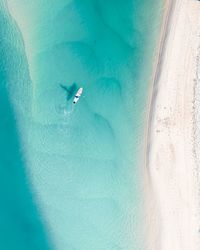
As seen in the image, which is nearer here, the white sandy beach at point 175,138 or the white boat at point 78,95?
the white sandy beach at point 175,138

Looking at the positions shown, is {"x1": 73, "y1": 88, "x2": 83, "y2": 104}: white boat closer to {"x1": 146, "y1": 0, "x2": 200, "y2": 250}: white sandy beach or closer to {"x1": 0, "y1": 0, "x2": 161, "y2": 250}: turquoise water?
{"x1": 0, "y1": 0, "x2": 161, "y2": 250}: turquoise water

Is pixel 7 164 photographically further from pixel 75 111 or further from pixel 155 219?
pixel 155 219

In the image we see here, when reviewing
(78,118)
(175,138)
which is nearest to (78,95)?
(78,118)

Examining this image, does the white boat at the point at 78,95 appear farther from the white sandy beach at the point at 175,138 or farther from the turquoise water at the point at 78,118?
the white sandy beach at the point at 175,138

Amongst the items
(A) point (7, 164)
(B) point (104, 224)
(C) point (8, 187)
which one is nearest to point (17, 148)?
(A) point (7, 164)

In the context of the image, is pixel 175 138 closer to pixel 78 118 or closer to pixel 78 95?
pixel 78 118

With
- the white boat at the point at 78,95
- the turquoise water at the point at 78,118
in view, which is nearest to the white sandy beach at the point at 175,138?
the turquoise water at the point at 78,118
